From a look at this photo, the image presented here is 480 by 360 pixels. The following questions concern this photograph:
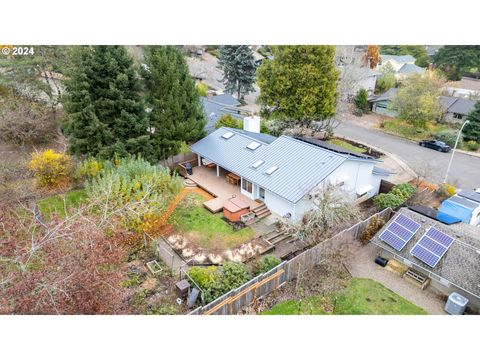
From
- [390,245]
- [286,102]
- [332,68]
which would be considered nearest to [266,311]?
[390,245]

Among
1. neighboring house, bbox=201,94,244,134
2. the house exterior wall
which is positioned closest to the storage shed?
neighboring house, bbox=201,94,244,134

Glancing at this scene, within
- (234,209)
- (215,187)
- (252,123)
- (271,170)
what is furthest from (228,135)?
(234,209)

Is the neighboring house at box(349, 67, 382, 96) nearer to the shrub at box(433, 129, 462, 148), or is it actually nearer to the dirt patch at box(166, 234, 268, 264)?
the shrub at box(433, 129, 462, 148)

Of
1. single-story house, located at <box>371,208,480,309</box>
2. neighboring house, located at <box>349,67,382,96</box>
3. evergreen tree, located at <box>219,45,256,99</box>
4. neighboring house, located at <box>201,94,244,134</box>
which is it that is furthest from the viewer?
neighboring house, located at <box>349,67,382,96</box>

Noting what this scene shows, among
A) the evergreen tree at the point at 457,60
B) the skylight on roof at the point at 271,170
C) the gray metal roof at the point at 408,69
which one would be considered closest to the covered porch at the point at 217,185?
the skylight on roof at the point at 271,170

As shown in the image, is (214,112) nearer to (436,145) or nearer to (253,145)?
(253,145)

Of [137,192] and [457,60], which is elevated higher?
[457,60]
